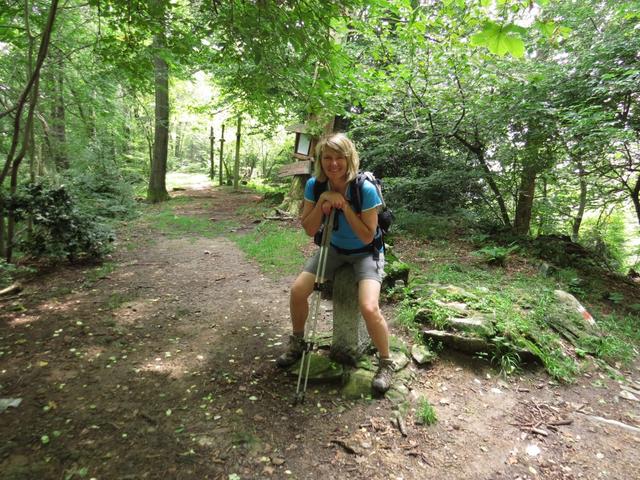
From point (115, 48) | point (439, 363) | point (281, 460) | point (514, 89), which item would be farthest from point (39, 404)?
point (514, 89)

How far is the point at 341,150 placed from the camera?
9.06 feet

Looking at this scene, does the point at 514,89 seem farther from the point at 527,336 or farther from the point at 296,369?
the point at 296,369

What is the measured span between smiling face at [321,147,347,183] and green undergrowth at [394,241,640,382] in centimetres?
223

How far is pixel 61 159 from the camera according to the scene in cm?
1068

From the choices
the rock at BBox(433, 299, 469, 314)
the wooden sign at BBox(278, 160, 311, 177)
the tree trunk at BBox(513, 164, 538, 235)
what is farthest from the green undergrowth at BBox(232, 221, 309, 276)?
the tree trunk at BBox(513, 164, 538, 235)

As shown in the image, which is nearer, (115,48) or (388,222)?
(388,222)

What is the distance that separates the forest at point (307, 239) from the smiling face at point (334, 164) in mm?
1108

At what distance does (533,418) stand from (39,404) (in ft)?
13.4

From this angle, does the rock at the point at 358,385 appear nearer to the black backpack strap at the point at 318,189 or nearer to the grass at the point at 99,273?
the black backpack strap at the point at 318,189

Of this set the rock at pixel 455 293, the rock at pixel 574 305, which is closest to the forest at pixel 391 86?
the rock at pixel 574 305

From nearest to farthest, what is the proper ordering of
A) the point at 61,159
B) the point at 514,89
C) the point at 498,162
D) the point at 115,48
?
the point at 115,48, the point at 514,89, the point at 498,162, the point at 61,159

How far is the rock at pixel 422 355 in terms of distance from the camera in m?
3.52

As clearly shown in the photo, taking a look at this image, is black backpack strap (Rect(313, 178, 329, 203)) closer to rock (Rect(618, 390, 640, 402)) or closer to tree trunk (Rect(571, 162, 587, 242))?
rock (Rect(618, 390, 640, 402))

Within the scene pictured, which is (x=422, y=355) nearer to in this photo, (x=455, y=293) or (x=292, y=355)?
(x=455, y=293)
